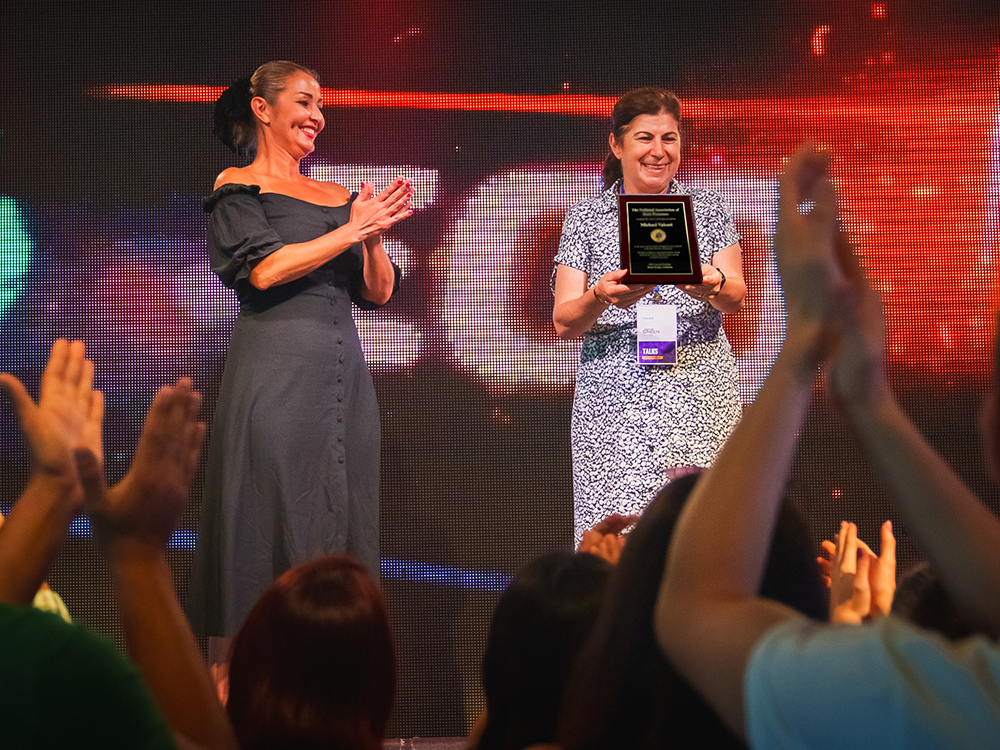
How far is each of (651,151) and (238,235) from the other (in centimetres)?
117

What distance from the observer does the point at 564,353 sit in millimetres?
3805

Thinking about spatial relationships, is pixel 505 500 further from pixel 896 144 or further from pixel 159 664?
pixel 159 664

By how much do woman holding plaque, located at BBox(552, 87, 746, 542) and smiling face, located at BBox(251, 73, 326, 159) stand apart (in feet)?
2.64

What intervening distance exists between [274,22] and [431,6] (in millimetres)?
600

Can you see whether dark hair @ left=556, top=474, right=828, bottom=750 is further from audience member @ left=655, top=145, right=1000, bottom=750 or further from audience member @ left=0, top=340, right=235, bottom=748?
audience member @ left=0, top=340, right=235, bottom=748

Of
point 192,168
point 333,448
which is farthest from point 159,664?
point 192,168

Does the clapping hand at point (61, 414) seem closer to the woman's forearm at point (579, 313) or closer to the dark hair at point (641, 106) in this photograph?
the woman's forearm at point (579, 313)

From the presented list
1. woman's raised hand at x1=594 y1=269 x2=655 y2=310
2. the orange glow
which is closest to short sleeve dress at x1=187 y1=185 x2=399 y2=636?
woman's raised hand at x1=594 y1=269 x2=655 y2=310

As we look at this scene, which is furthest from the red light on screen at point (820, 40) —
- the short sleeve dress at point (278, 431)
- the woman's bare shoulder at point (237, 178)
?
the woman's bare shoulder at point (237, 178)

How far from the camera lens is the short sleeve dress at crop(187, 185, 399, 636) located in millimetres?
2572

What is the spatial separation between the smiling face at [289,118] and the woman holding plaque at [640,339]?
0.80 metres

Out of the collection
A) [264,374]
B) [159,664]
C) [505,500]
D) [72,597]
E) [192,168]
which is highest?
[192,168]

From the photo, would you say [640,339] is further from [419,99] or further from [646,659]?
[646,659]

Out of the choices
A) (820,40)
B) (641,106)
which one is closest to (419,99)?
(641,106)
